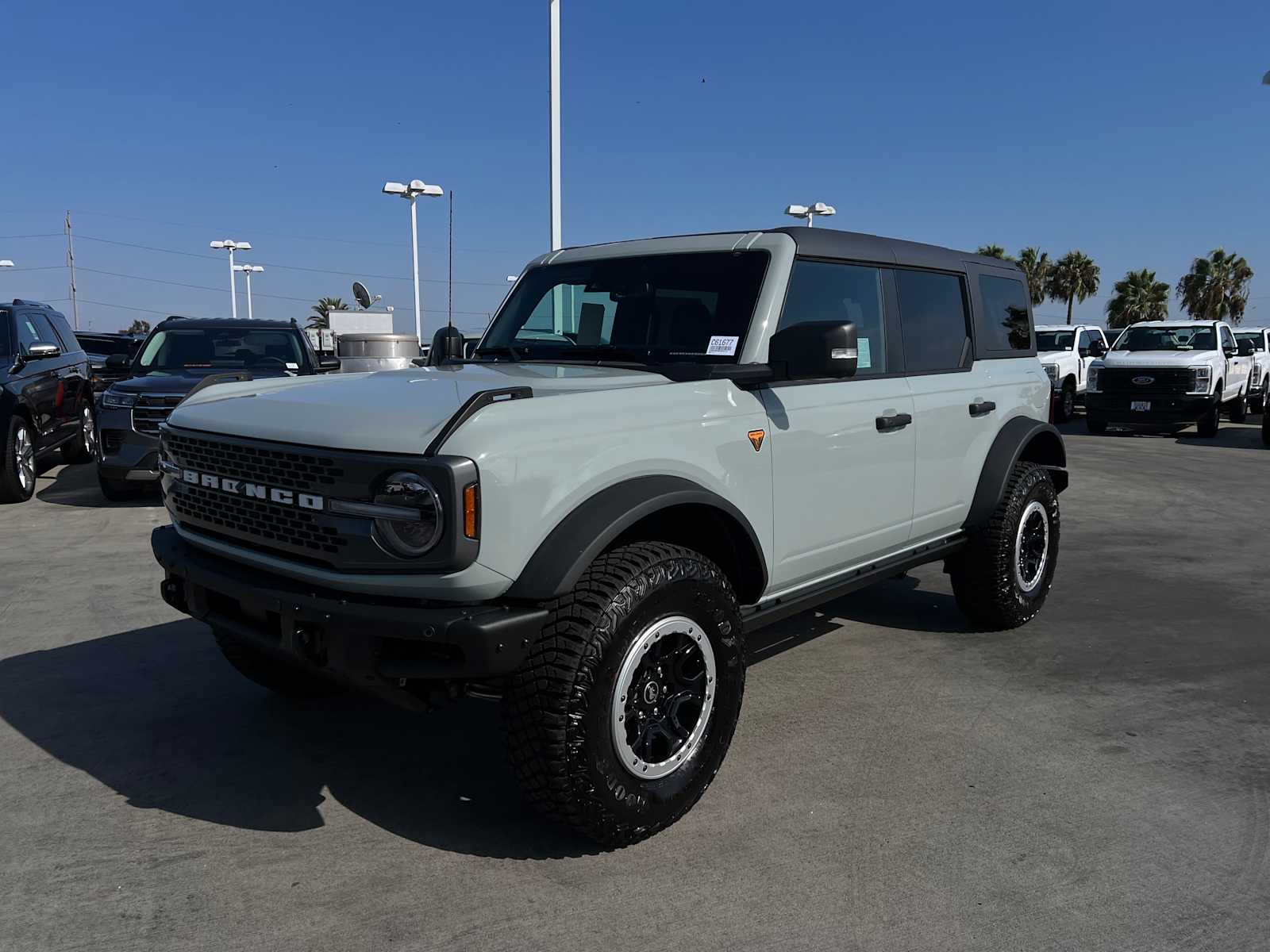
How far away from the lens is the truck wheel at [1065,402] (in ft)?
66.8

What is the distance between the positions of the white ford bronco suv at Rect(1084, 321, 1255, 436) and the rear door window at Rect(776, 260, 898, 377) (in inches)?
585

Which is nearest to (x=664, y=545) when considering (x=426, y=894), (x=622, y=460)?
(x=622, y=460)

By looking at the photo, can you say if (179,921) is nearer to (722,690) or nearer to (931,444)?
(722,690)

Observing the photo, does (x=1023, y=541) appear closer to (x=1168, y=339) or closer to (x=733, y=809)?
(x=733, y=809)

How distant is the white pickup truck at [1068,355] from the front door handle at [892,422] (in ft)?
54.8

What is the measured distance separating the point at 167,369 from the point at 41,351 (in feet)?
4.16

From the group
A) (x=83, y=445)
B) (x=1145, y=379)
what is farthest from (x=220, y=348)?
(x=1145, y=379)

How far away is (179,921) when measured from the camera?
8.82 ft

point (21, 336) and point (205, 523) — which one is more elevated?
point (21, 336)

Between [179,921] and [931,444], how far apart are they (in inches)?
139

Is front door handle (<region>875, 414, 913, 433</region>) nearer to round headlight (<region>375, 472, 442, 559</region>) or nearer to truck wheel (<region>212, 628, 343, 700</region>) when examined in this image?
round headlight (<region>375, 472, 442, 559</region>)

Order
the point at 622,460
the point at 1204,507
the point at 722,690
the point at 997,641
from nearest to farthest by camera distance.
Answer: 1. the point at 622,460
2. the point at 722,690
3. the point at 997,641
4. the point at 1204,507

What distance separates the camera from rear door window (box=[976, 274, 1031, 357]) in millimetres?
5316

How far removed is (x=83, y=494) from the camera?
33.6ft
